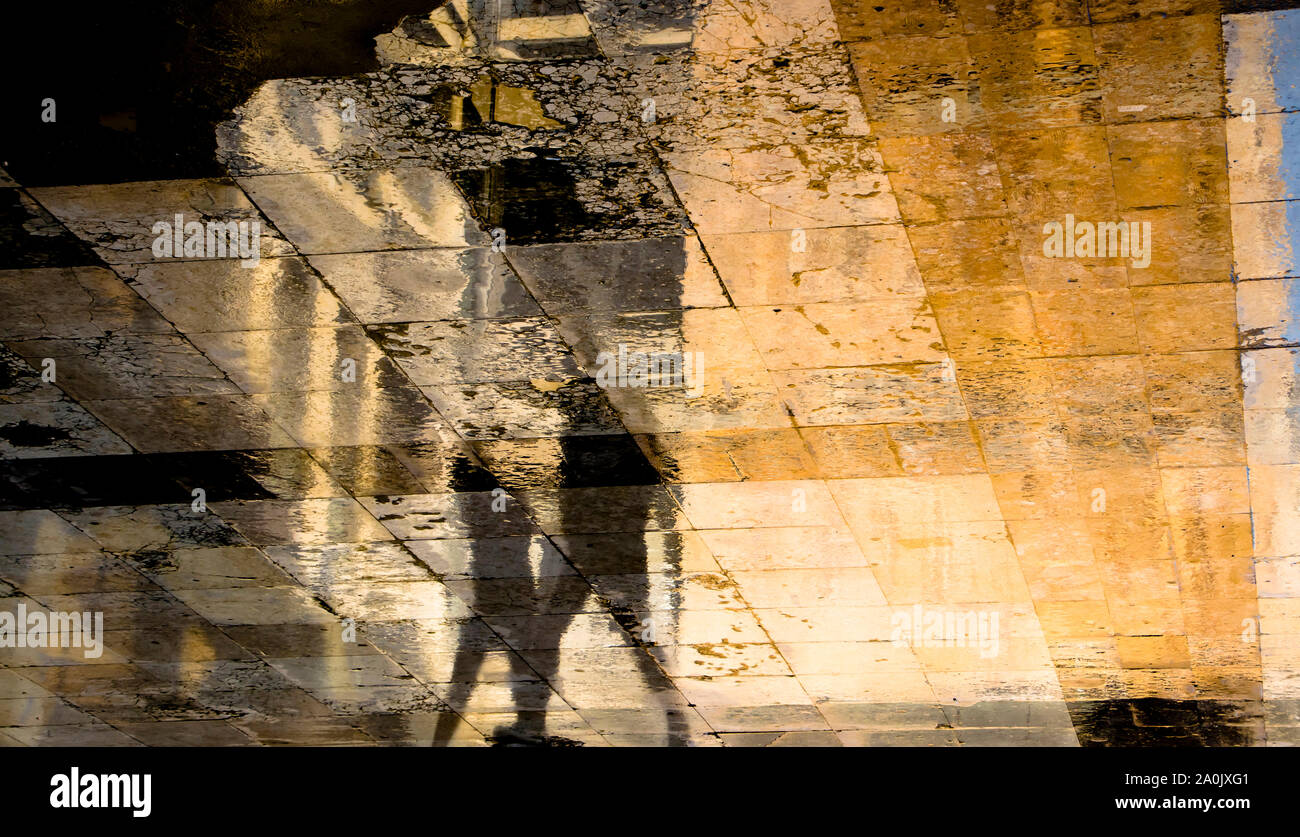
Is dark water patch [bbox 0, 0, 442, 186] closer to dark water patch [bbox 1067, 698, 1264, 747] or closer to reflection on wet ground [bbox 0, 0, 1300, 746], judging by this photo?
reflection on wet ground [bbox 0, 0, 1300, 746]

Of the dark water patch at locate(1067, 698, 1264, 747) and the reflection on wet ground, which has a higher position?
the reflection on wet ground

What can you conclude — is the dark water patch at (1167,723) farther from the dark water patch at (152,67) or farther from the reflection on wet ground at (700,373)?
the dark water patch at (152,67)

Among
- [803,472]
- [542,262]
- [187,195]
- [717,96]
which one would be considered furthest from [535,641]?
[717,96]

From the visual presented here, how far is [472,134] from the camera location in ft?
13.0

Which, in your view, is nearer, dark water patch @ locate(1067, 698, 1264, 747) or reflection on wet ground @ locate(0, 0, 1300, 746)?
reflection on wet ground @ locate(0, 0, 1300, 746)

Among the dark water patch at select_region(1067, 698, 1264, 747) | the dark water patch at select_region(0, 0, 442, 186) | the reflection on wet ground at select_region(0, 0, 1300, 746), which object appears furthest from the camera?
the dark water patch at select_region(1067, 698, 1264, 747)

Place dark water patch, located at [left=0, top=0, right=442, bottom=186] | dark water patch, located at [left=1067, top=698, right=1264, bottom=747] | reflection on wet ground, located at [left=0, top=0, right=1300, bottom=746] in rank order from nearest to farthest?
dark water patch, located at [left=0, top=0, right=442, bottom=186] < reflection on wet ground, located at [left=0, top=0, right=1300, bottom=746] < dark water patch, located at [left=1067, top=698, right=1264, bottom=747]

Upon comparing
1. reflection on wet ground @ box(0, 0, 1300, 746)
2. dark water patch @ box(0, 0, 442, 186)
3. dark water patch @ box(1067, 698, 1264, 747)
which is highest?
dark water patch @ box(0, 0, 442, 186)

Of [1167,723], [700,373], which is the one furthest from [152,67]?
[1167,723]

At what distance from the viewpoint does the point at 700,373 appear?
509 cm

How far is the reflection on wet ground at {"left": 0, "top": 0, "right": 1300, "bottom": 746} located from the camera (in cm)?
378

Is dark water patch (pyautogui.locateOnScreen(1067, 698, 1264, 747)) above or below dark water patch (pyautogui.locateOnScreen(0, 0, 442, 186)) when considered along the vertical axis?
below

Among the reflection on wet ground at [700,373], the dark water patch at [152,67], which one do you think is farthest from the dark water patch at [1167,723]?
the dark water patch at [152,67]

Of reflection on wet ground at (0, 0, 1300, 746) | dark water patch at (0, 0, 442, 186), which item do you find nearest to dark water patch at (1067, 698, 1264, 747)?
reflection on wet ground at (0, 0, 1300, 746)
